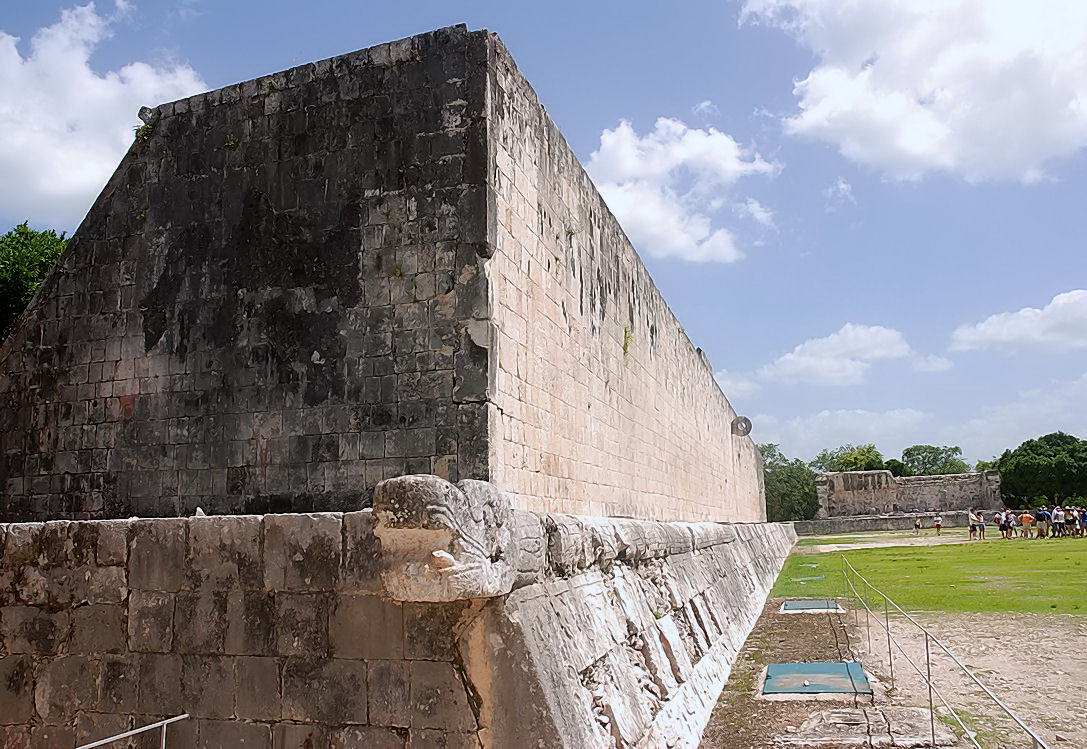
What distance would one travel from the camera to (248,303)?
7230 mm

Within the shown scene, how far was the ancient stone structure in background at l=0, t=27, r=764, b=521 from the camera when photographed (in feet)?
21.6

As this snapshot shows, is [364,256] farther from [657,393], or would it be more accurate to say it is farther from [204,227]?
[657,393]

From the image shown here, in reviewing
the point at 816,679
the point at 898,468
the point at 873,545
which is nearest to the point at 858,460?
the point at 898,468

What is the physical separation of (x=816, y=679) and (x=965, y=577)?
1092 cm

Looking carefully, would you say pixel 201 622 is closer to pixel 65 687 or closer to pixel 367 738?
pixel 65 687

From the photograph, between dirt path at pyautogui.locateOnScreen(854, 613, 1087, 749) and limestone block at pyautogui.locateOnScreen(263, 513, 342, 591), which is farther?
dirt path at pyautogui.locateOnScreen(854, 613, 1087, 749)

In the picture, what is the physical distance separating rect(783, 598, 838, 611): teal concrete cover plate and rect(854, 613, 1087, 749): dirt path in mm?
1038

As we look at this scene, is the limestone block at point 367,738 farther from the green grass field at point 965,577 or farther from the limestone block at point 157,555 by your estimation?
the green grass field at point 965,577

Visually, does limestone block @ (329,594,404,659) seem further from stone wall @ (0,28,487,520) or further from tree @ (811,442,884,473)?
tree @ (811,442,884,473)

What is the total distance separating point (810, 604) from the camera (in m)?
12.0

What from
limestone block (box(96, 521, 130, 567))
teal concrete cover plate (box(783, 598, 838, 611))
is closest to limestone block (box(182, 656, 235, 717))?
limestone block (box(96, 521, 130, 567))

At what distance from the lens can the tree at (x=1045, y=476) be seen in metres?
55.9

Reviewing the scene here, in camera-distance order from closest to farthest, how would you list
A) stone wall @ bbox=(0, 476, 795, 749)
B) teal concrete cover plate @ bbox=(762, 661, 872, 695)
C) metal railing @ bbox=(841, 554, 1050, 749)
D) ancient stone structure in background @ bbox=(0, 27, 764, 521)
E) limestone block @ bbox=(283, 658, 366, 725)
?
stone wall @ bbox=(0, 476, 795, 749), limestone block @ bbox=(283, 658, 366, 725), metal railing @ bbox=(841, 554, 1050, 749), teal concrete cover plate @ bbox=(762, 661, 872, 695), ancient stone structure in background @ bbox=(0, 27, 764, 521)

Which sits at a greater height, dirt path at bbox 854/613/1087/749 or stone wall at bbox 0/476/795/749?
Answer: stone wall at bbox 0/476/795/749
